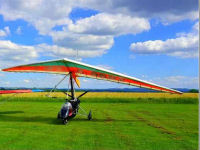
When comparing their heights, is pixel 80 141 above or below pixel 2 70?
below

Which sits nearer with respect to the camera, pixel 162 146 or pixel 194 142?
pixel 162 146

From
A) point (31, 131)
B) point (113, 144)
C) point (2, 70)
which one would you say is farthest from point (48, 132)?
point (2, 70)

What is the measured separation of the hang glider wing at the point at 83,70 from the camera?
35.4 feet

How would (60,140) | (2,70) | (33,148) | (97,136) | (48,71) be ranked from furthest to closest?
(48,71) < (2,70) < (97,136) < (60,140) < (33,148)

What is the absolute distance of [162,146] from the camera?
702cm

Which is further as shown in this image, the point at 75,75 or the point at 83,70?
the point at 75,75

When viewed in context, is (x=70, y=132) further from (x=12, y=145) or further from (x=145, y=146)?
(x=145, y=146)

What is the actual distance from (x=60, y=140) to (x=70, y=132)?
54.2 inches

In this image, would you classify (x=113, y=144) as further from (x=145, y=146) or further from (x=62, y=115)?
(x=62, y=115)

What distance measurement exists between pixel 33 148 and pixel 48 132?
2258 mm

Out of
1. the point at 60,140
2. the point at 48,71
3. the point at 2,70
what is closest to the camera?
the point at 60,140

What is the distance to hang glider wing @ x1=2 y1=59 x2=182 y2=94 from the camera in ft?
35.4

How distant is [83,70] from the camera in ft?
41.0

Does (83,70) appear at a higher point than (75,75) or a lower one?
higher
